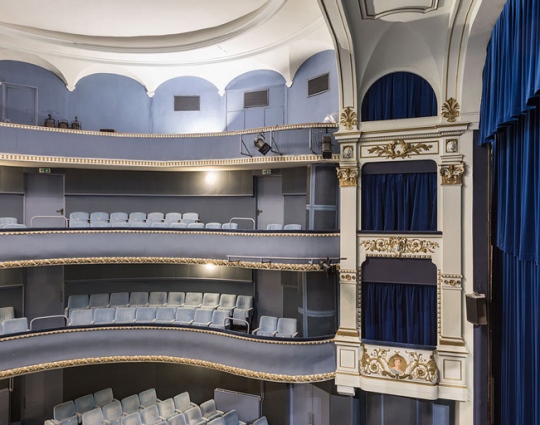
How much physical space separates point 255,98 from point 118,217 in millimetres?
5613

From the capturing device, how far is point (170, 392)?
1306 cm

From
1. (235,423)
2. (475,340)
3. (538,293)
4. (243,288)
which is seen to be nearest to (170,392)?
(235,423)

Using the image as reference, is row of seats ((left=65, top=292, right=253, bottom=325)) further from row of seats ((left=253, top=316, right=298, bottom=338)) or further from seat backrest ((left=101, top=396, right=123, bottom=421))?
seat backrest ((left=101, top=396, right=123, bottom=421))

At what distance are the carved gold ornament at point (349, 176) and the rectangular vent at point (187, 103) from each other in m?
6.92

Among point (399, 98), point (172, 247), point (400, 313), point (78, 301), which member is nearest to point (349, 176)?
point (399, 98)

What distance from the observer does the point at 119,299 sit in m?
12.8

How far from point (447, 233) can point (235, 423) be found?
7.64 metres

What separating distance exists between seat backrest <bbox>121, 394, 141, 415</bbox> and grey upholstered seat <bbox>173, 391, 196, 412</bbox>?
1.04 metres

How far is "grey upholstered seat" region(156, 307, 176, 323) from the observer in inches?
451

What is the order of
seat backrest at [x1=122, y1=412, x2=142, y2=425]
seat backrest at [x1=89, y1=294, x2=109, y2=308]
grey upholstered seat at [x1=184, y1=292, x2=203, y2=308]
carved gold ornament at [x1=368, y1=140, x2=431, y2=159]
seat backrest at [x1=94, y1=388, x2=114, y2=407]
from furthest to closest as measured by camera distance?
grey upholstered seat at [x1=184, y1=292, x2=203, y2=308] → seat backrest at [x1=89, y1=294, x2=109, y2=308] → seat backrest at [x1=94, y1=388, x2=114, y2=407] → seat backrest at [x1=122, y1=412, x2=142, y2=425] → carved gold ornament at [x1=368, y1=140, x2=431, y2=159]

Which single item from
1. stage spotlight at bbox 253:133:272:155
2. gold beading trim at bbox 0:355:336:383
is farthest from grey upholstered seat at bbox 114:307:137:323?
stage spotlight at bbox 253:133:272:155

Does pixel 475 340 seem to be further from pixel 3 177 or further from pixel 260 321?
pixel 3 177

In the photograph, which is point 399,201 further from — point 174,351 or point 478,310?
point 174,351

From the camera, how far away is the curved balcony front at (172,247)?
965cm
